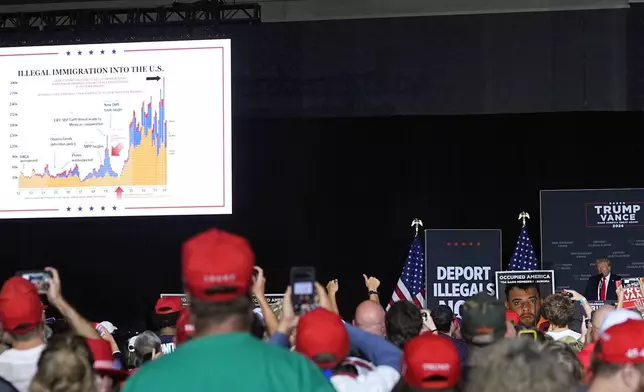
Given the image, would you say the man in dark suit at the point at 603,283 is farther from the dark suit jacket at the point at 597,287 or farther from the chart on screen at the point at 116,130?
the chart on screen at the point at 116,130

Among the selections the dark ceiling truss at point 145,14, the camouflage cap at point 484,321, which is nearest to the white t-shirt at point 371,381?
the camouflage cap at point 484,321

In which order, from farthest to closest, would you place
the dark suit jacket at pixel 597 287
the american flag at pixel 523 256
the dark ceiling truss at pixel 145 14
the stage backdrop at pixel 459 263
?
the stage backdrop at pixel 459 263
the american flag at pixel 523 256
the dark ceiling truss at pixel 145 14
the dark suit jacket at pixel 597 287

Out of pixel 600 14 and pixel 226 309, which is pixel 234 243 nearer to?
pixel 226 309

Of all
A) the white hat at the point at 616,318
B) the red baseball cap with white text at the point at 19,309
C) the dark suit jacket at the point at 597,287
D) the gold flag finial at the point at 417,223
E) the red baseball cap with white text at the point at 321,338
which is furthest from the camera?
the gold flag finial at the point at 417,223

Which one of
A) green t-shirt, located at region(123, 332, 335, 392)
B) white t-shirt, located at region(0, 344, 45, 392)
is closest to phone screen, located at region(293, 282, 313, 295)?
white t-shirt, located at region(0, 344, 45, 392)

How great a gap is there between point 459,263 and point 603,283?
58.3 inches

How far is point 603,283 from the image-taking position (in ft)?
32.6

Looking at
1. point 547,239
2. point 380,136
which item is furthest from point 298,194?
point 547,239

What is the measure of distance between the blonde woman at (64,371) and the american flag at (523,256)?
8.15m

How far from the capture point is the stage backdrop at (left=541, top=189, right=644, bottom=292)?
1061 cm

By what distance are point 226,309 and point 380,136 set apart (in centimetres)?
927

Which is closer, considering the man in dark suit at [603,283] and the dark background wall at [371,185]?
the man in dark suit at [603,283]

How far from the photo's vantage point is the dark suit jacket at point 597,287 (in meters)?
9.80

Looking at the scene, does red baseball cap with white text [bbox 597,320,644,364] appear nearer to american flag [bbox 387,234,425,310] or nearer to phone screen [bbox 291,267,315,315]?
phone screen [bbox 291,267,315,315]
